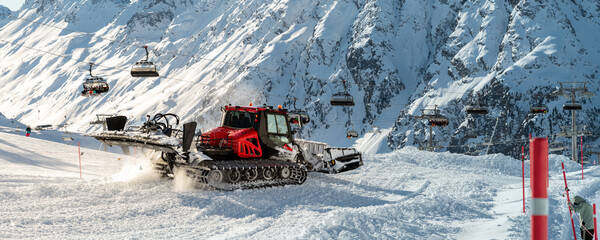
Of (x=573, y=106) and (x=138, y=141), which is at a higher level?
(x=573, y=106)

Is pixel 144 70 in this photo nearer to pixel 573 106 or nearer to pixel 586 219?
pixel 586 219

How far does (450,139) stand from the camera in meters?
194

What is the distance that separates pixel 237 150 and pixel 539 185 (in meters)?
11.8

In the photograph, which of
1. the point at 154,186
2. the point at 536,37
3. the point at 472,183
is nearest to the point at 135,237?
the point at 154,186

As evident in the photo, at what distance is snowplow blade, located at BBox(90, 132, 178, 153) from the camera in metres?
13.6

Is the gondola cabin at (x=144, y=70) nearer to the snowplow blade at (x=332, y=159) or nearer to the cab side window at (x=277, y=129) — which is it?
the snowplow blade at (x=332, y=159)

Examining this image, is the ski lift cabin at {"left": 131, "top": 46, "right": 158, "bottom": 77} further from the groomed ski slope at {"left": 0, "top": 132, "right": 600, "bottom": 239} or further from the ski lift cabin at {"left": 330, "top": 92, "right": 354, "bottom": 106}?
the ski lift cabin at {"left": 330, "top": 92, "right": 354, "bottom": 106}

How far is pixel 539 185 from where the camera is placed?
383cm

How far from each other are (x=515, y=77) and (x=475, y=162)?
178 m

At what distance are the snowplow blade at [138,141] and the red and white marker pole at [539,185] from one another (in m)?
10.8

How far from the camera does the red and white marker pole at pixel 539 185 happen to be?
12.2ft

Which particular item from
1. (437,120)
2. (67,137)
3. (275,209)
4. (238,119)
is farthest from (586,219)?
(67,137)

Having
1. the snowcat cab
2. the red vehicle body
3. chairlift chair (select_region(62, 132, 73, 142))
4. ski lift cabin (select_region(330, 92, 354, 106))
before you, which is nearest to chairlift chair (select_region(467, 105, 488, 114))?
ski lift cabin (select_region(330, 92, 354, 106))

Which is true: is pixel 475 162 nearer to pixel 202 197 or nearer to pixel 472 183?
pixel 472 183
